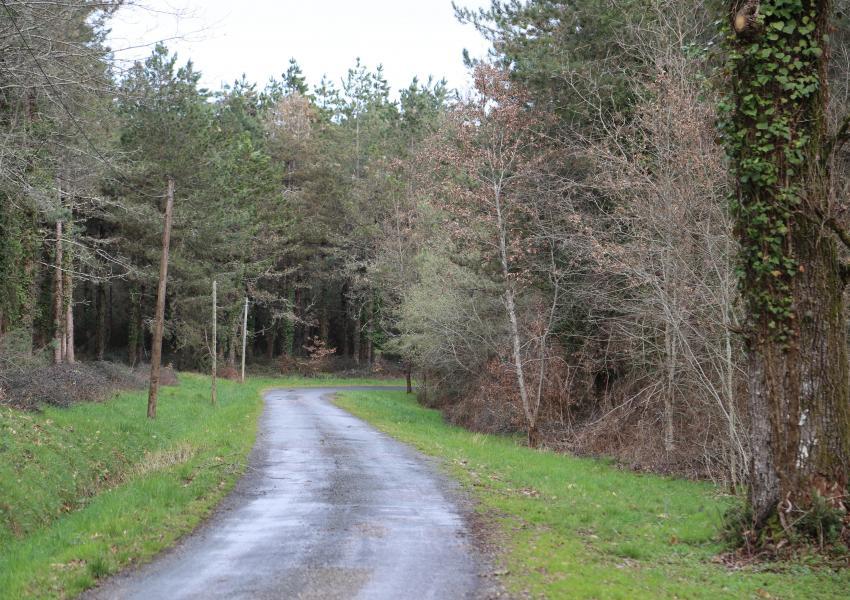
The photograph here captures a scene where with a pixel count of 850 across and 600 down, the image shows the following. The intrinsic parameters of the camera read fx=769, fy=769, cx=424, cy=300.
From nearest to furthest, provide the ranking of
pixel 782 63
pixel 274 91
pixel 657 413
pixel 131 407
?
1. pixel 782 63
2. pixel 657 413
3. pixel 131 407
4. pixel 274 91

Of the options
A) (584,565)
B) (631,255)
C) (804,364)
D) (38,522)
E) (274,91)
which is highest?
(274,91)

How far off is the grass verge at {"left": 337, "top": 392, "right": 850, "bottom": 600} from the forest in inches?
31.6

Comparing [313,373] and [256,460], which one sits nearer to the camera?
[256,460]

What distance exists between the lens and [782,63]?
320 inches

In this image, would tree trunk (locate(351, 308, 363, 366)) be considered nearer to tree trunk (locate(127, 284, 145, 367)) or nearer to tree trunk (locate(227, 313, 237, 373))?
A: tree trunk (locate(227, 313, 237, 373))

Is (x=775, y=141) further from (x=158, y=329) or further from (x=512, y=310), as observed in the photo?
(x=158, y=329)

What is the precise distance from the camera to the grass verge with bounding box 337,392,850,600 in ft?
22.4

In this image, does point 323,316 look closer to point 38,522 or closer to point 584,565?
point 38,522

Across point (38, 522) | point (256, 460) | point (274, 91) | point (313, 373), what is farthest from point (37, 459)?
point (274, 91)

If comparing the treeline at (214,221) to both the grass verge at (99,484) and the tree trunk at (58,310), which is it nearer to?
the tree trunk at (58,310)

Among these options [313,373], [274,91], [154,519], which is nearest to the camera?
[154,519]

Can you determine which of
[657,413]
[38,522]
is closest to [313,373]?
[657,413]

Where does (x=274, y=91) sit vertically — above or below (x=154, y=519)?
above

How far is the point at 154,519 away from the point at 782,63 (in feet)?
28.9
